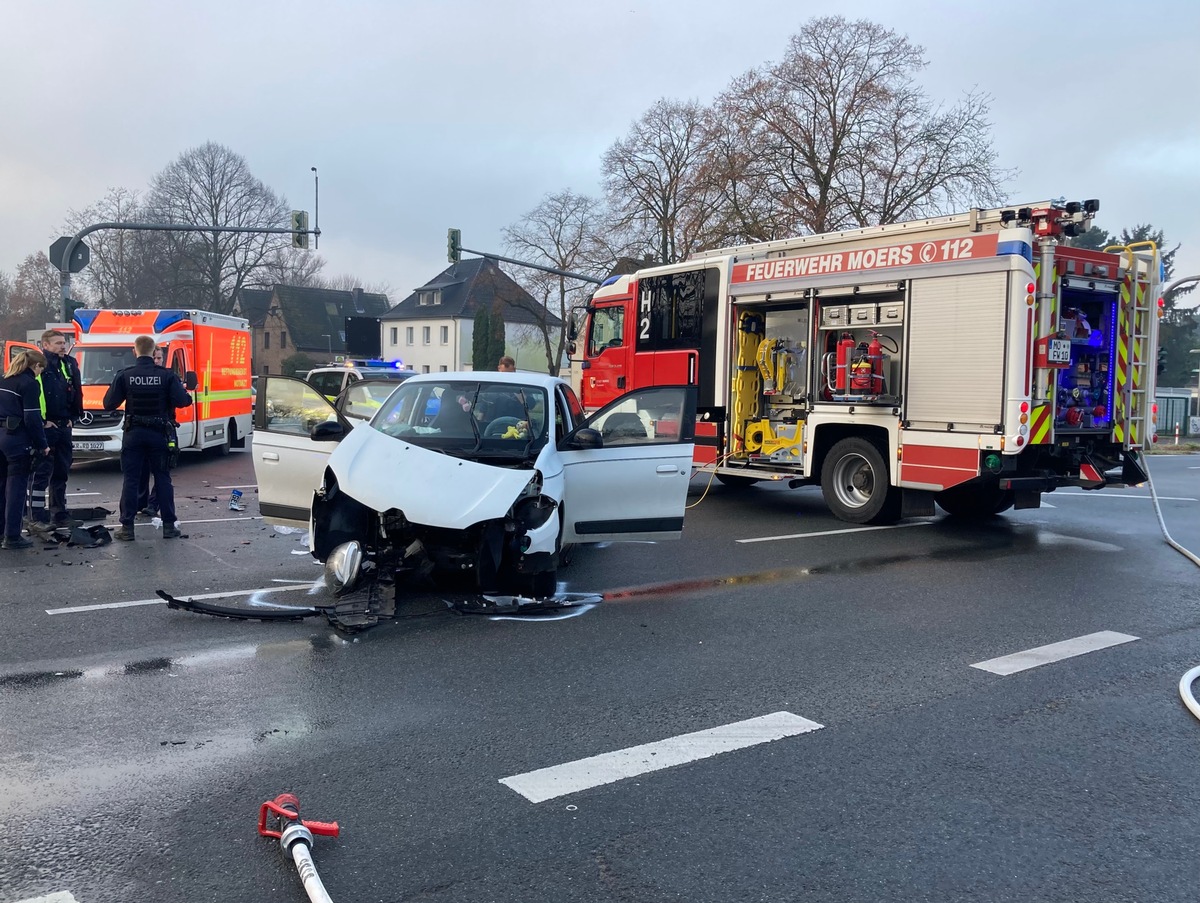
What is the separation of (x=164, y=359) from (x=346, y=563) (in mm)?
11015

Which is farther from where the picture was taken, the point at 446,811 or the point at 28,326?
the point at 28,326

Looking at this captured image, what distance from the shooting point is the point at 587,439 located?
25.6 ft

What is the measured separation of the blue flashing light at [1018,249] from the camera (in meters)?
9.65

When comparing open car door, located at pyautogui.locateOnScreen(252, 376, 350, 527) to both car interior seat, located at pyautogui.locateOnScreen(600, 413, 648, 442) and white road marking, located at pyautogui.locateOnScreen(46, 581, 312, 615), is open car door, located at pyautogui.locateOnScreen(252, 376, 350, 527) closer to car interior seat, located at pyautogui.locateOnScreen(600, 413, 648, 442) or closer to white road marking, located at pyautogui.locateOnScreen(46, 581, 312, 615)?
white road marking, located at pyautogui.locateOnScreen(46, 581, 312, 615)

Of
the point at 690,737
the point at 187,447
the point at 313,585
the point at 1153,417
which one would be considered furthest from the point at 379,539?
the point at 187,447

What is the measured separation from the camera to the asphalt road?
10.9 ft

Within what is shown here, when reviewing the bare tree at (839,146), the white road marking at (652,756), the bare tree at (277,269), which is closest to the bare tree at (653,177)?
the bare tree at (839,146)

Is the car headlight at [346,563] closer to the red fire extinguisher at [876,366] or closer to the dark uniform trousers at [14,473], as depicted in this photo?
the dark uniform trousers at [14,473]

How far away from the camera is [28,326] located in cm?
6362

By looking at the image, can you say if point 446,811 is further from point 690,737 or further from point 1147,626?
point 1147,626

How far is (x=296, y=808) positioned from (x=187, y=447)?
14246mm

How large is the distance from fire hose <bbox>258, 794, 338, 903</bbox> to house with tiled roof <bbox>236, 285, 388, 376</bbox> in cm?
7913

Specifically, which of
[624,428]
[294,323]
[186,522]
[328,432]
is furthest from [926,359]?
[294,323]

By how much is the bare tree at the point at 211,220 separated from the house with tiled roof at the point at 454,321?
58.8ft
